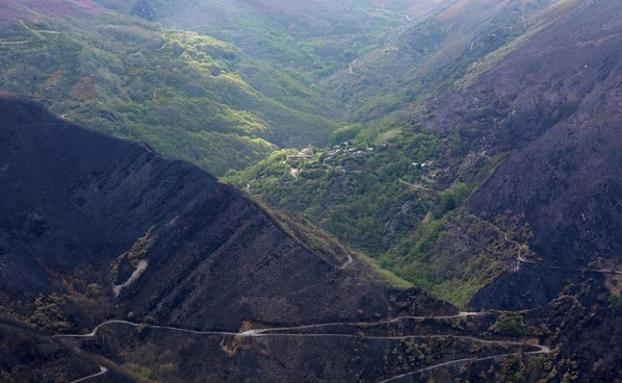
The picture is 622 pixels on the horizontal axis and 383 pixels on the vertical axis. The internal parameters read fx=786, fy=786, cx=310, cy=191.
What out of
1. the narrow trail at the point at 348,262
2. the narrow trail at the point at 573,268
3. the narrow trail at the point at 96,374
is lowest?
the narrow trail at the point at 573,268

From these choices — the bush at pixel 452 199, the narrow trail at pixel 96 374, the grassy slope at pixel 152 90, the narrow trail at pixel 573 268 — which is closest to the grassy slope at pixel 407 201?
the bush at pixel 452 199

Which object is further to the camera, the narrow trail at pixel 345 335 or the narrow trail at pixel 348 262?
the narrow trail at pixel 348 262

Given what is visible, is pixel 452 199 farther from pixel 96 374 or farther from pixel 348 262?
pixel 96 374

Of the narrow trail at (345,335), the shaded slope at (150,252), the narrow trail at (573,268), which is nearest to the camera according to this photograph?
the narrow trail at (345,335)

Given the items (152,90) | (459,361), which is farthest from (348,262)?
(152,90)

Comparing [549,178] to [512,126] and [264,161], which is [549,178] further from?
[264,161]

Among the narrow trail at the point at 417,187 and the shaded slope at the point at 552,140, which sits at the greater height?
the shaded slope at the point at 552,140

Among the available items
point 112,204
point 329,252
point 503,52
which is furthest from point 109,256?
point 503,52

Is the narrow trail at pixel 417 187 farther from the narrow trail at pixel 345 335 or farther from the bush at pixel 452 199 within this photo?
the narrow trail at pixel 345 335

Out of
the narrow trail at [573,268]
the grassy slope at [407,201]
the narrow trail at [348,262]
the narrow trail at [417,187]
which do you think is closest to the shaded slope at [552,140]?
the narrow trail at [573,268]

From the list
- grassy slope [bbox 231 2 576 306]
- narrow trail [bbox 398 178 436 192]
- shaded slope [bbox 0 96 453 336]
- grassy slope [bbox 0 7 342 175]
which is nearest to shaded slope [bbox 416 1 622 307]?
grassy slope [bbox 231 2 576 306]

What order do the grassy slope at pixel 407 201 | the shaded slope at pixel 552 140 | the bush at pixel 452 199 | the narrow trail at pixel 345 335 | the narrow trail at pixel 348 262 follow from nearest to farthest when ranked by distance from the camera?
the narrow trail at pixel 345 335, the narrow trail at pixel 348 262, the shaded slope at pixel 552 140, the grassy slope at pixel 407 201, the bush at pixel 452 199
